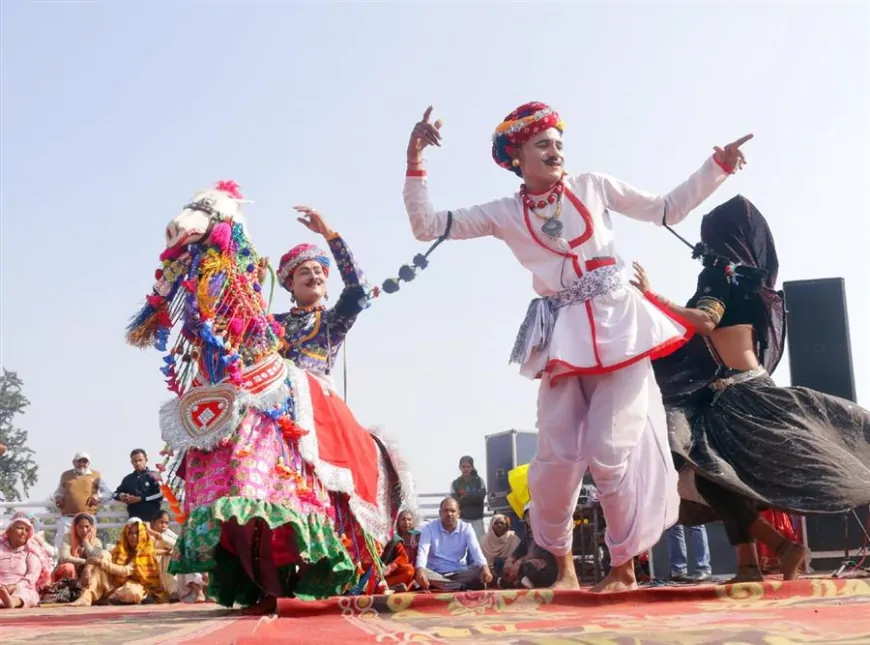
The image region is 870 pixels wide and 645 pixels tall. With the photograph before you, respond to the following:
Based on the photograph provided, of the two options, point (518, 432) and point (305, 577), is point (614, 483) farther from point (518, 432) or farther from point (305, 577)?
point (518, 432)

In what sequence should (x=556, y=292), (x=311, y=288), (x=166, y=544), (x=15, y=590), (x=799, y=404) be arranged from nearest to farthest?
(x=556, y=292), (x=799, y=404), (x=311, y=288), (x=15, y=590), (x=166, y=544)

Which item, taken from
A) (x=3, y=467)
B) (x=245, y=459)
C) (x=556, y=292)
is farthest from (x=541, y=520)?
(x=3, y=467)

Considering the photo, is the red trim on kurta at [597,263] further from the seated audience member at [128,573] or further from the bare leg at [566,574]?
the seated audience member at [128,573]

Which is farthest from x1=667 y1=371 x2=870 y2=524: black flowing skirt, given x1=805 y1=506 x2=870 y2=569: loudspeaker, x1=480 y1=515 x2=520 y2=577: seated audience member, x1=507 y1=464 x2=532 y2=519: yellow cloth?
x1=507 y1=464 x2=532 y2=519: yellow cloth

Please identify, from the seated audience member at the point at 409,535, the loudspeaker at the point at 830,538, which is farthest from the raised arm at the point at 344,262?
the loudspeaker at the point at 830,538

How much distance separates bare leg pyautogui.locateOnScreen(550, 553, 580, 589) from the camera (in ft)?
14.3

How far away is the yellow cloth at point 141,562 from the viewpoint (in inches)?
371

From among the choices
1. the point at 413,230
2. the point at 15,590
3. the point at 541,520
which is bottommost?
the point at 15,590

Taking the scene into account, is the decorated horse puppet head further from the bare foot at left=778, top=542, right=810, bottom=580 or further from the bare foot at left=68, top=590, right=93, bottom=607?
the bare foot at left=68, top=590, right=93, bottom=607

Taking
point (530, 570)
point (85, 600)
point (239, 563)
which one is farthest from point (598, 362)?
point (85, 600)

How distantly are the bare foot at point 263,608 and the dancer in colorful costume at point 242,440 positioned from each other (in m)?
0.02

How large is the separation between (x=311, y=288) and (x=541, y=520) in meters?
2.14

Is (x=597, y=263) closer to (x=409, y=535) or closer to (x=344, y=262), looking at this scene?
(x=344, y=262)

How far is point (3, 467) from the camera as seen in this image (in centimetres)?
2652
